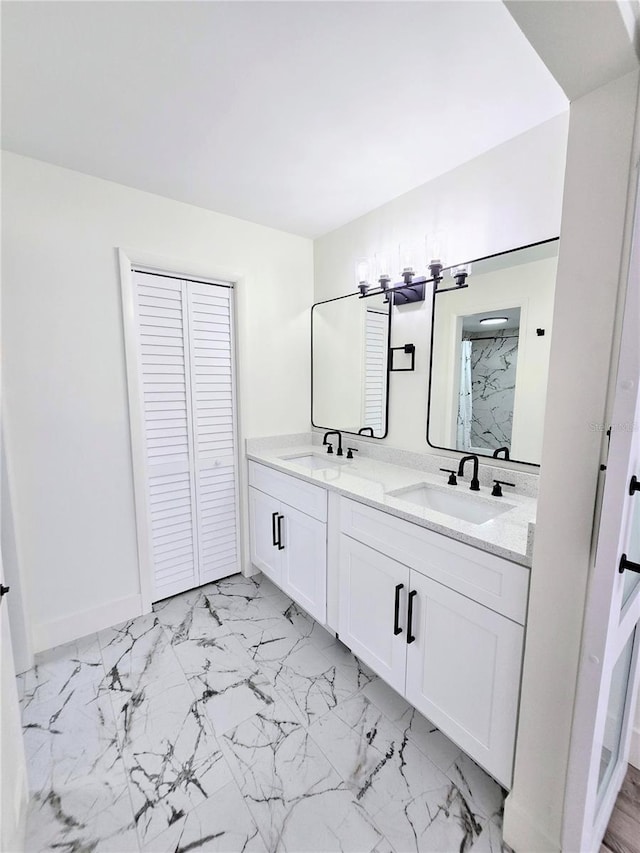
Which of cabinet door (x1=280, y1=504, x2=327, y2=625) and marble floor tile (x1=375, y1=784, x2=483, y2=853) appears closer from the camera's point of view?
marble floor tile (x1=375, y1=784, x2=483, y2=853)

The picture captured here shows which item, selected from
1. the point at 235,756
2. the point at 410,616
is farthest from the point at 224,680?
the point at 410,616

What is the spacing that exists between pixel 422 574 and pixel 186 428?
5.33ft

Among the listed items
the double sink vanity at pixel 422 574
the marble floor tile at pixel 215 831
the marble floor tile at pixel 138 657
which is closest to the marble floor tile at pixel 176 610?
the marble floor tile at pixel 138 657

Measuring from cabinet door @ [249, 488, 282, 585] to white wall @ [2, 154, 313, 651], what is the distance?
734 mm

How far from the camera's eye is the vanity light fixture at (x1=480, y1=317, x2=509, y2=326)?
1641 mm

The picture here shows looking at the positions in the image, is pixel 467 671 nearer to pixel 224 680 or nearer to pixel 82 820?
pixel 224 680

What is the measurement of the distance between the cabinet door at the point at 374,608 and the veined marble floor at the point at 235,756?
21cm

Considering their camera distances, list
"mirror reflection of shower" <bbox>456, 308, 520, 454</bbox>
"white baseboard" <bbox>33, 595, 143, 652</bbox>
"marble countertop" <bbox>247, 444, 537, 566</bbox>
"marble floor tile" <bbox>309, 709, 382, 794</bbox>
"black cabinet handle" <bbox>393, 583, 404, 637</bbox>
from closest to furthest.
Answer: "marble countertop" <bbox>247, 444, 537, 566</bbox> → "marble floor tile" <bbox>309, 709, 382, 794</bbox> → "black cabinet handle" <bbox>393, 583, 404, 637</bbox> → "mirror reflection of shower" <bbox>456, 308, 520, 454</bbox> → "white baseboard" <bbox>33, 595, 143, 652</bbox>

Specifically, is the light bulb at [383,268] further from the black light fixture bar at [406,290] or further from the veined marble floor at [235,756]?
the veined marble floor at [235,756]

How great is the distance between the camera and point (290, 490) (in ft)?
6.76

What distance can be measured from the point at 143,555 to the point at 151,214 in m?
1.93

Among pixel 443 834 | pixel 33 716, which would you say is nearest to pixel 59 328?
pixel 33 716

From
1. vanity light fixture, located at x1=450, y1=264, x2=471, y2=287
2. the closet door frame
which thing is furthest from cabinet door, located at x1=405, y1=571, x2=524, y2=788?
the closet door frame

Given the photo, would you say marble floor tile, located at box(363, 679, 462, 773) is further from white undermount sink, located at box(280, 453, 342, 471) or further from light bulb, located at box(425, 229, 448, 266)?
light bulb, located at box(425, 229, 448, 266)
